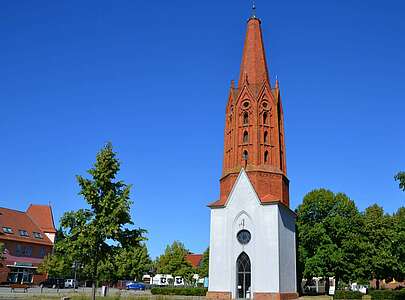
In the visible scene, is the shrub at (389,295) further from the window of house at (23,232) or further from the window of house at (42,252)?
the window of house at (23,232)

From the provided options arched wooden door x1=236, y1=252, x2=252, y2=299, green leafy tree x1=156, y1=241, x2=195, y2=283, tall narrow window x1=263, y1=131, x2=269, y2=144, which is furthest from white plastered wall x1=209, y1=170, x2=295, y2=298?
green leafy tree x1=156, y1=241, x2=195, y2=283

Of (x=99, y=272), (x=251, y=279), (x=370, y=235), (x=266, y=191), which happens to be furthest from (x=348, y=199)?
(x=99, y=272)

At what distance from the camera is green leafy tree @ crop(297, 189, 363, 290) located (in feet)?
152

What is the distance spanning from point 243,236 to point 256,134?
31.0 feet

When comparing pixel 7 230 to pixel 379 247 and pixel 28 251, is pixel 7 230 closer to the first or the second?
pixel 28 251

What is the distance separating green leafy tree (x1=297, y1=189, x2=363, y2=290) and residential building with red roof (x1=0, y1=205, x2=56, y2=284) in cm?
3789

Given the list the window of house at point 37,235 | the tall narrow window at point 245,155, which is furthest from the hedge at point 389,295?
the window of house at point 37,235

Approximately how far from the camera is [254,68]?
4375cm

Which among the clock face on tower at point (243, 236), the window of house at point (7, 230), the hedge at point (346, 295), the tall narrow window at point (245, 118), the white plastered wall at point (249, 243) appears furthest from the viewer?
the window of house at point (7, 230)

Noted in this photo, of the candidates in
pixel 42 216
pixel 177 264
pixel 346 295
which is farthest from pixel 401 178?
pixel 42 216

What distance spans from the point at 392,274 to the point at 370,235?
5.52 metres

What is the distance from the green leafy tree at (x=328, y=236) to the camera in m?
46.4

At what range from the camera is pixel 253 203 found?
38.2 meters

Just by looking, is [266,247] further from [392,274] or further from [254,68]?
[392,274]
